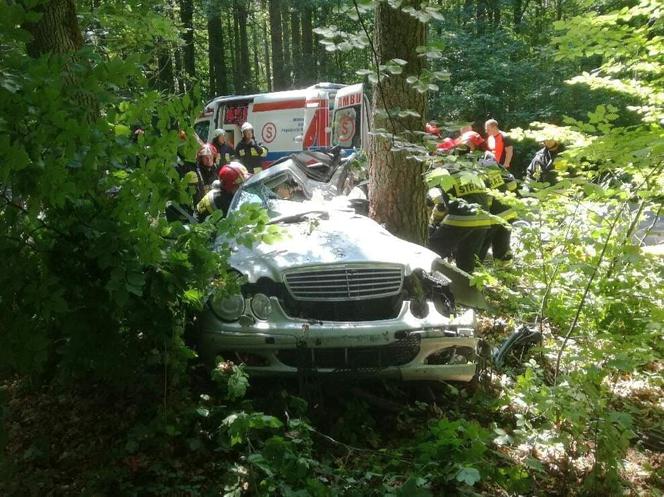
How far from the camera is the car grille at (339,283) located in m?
4.27

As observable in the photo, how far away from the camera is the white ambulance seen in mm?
12219

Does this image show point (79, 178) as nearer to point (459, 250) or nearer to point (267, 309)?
point (267, 309)

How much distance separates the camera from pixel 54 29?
3.87m

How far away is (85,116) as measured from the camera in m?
2.48

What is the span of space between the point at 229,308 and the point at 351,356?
0.91 meters

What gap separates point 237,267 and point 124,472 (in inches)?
62.2

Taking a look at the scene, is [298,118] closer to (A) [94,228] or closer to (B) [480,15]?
(A) [94,228]

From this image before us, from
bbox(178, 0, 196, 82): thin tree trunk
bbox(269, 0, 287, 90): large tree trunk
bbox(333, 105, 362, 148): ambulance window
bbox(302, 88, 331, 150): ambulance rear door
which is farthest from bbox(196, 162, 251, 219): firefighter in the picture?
bbox(269, 0, 287, 90): large tree trunk

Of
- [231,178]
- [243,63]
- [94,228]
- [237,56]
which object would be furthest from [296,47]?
[94,228]

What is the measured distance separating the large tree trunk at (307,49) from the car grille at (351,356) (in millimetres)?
18771

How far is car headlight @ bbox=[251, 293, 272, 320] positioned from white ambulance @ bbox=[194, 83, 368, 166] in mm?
7910

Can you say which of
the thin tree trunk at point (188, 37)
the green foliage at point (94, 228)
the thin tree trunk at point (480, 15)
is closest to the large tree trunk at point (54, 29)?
the green foliage at point (94, 228)

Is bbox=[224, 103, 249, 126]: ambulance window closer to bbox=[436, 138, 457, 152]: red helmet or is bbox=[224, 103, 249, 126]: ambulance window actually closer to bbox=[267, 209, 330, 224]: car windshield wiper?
bbox=[267, 209, 330, 224]: car windshield wiper

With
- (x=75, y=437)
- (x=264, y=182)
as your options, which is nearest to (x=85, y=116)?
(x=75, y=437)
